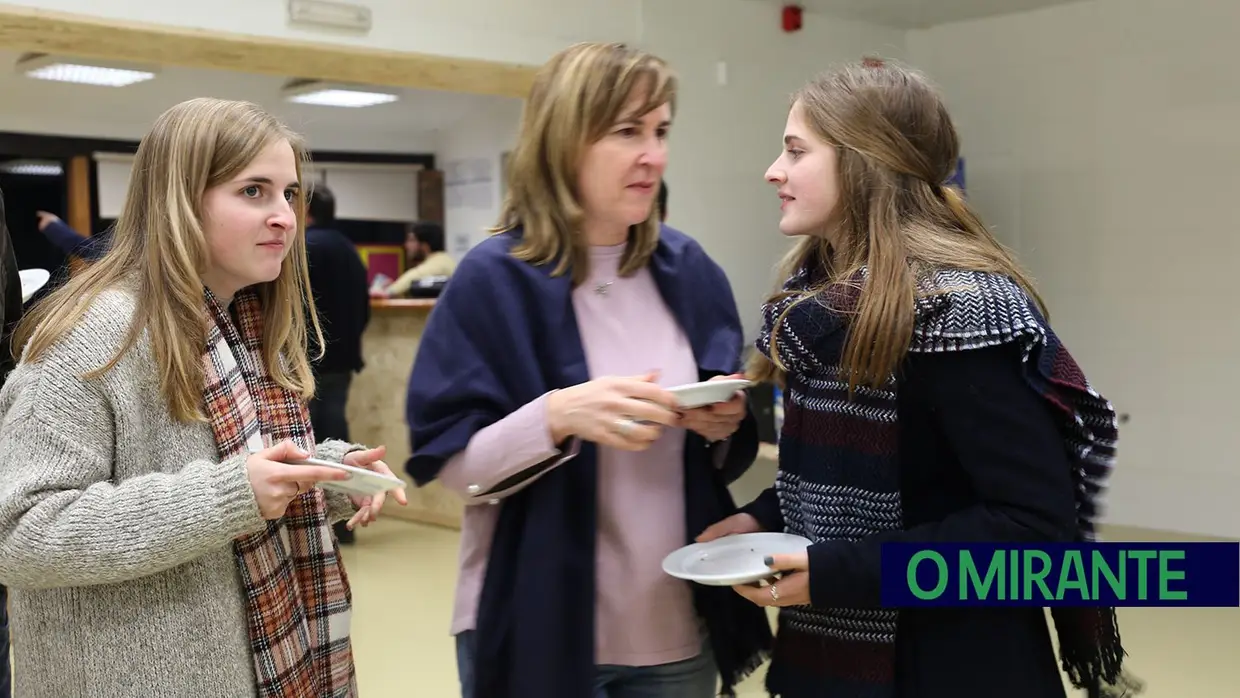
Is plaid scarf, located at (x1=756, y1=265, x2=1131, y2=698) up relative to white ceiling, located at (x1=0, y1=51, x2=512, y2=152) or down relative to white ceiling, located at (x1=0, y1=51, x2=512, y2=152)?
down

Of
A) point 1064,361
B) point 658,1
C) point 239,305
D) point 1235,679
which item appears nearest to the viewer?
point 1064,361

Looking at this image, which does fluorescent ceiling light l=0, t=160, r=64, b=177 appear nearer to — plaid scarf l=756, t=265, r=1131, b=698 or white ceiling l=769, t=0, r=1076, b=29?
white ceiling l=769, t=0, r=1076, b=29

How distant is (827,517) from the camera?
4.73ft

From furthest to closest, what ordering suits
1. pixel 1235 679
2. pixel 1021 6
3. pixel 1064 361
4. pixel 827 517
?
pixel 1021 6, pixel 1235 679, pixel 827 517, pixel 1064 361

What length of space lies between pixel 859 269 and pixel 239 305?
85 cm

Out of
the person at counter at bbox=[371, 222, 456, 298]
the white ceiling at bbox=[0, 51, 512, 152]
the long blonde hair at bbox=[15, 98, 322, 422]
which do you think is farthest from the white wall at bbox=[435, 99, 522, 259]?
the long blonde hair at bbox=[15, 98, 322, 422]

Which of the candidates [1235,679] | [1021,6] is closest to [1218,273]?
[1021,6]

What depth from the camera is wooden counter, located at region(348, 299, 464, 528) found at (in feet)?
19.6

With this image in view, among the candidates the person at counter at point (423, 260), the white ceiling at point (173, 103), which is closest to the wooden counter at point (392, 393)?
the person at counter at point (423, 260)

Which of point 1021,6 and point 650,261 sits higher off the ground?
point 1021,6

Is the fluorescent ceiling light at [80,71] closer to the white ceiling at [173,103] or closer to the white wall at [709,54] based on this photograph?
the white ceiling at [173,103]

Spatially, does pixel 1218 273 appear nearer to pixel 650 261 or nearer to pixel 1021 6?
pixel 1021 6

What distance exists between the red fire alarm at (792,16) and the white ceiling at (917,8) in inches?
1.1

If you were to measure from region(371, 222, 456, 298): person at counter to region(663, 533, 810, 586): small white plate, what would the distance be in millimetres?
5605
